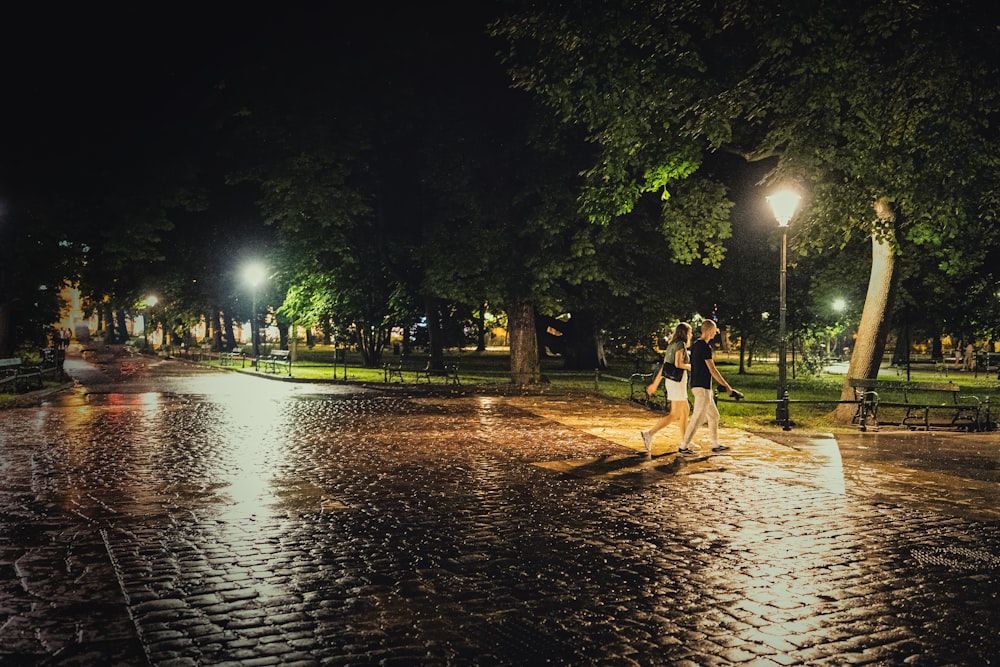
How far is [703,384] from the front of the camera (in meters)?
12.4

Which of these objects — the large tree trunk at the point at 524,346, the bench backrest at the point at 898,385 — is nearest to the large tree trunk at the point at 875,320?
the bench backrest at the point at 898,385

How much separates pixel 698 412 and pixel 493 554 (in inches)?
243

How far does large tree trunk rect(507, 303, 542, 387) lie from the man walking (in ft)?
51.5

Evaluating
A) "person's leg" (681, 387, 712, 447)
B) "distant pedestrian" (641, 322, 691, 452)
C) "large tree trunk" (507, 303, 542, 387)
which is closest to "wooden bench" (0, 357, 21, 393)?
"large tree trunk" (507, 303, 542, 387)

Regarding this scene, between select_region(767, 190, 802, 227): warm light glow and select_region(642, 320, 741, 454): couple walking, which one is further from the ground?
select_region(767, 190, 802, 227): warm light glow

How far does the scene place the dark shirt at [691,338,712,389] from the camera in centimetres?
1230

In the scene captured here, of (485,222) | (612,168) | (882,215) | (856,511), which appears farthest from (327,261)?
(856,511)

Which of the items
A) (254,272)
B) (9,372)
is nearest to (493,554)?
(9,372)

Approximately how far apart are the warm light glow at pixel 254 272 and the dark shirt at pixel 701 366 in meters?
23.3

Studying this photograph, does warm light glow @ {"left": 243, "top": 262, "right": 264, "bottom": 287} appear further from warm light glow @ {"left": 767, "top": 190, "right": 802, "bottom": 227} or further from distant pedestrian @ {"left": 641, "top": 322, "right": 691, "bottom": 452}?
distant pedestrian @ {"left": 641, "top": 322, "right": 691, "bottom": 452}

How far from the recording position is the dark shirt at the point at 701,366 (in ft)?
40.3

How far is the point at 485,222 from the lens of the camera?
2662 cm

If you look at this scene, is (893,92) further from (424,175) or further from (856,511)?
(424,175)

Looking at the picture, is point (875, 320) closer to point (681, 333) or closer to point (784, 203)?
point (784, 203)
